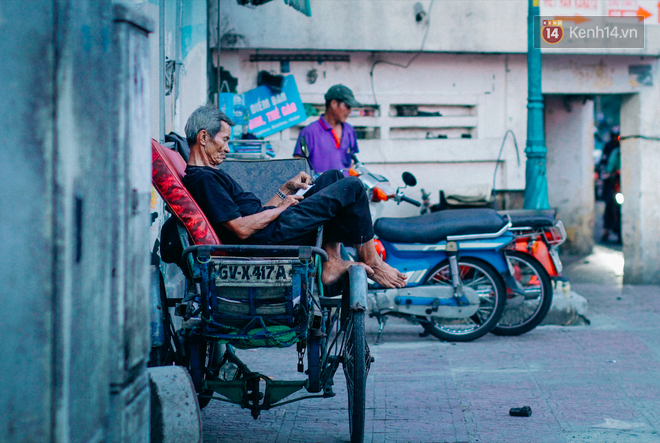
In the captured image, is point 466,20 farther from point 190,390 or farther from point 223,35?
point 190,390

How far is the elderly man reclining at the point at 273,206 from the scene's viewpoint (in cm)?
339

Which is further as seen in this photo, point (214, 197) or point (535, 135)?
point (535, 135)

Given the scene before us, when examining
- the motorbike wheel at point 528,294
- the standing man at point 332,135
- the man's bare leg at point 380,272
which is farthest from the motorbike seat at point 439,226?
the man's bare leg at point 380,272

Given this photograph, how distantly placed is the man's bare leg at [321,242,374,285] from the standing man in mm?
2564

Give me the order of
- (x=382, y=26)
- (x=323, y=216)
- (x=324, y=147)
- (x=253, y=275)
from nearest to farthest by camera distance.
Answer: (x=253, y=275) → (x=323, y=216) → (x=324, y=147) → (x=382, y=26)

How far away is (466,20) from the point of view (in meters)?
8.23

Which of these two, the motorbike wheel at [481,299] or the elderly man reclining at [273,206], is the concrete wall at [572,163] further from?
the elderly man reclining at [273,206]

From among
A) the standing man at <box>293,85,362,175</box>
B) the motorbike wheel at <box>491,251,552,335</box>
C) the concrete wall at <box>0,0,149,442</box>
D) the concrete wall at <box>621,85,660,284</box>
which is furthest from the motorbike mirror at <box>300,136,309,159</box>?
the concrete wall at <box>621,85,660,284</box>

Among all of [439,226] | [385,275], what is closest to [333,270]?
[385,275]

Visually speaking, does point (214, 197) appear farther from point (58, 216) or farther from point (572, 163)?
point (572, 163)

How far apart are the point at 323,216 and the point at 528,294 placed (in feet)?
10.4

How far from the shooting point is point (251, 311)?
2941 mm

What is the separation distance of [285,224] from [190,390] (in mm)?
1209

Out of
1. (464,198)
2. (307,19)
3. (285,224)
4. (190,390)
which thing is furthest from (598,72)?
(190,390)
